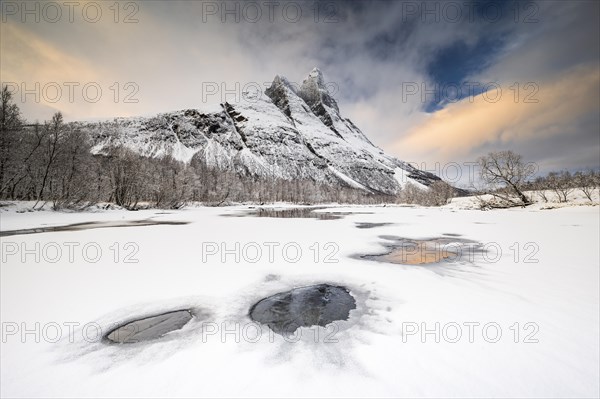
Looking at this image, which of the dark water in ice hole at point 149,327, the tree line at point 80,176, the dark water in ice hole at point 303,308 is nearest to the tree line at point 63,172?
the tree line at point 80,176

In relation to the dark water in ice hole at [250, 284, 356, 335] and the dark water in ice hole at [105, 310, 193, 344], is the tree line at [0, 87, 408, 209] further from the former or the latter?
the dark water in ice hole at [250, 284, 356, 335]

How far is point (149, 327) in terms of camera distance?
4.41m

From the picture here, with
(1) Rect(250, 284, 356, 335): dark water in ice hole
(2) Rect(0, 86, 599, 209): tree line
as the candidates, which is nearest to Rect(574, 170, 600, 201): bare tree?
(2) Rect(0, 86, 599, 209): tree line

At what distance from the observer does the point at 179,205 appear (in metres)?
53.4

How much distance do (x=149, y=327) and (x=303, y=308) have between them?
2.86 metres

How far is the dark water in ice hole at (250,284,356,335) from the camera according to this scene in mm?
4504

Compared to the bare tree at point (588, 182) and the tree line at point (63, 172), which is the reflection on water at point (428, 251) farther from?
the tree line at point (63, 172)

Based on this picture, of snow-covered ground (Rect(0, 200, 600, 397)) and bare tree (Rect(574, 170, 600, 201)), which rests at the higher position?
bare tree (Rect(574, 170, 600, 201))

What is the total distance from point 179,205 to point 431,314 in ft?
185

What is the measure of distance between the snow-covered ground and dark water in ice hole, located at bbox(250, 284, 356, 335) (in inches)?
9.5

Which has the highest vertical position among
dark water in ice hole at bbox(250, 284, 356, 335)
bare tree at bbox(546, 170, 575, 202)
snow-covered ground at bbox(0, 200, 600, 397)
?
bare tree at bbox(546, 170, 575, 202)

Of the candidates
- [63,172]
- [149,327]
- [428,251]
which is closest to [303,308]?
[149,327]

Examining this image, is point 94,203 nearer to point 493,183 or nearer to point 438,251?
point 438,251

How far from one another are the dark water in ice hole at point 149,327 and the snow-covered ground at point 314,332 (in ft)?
0.68
